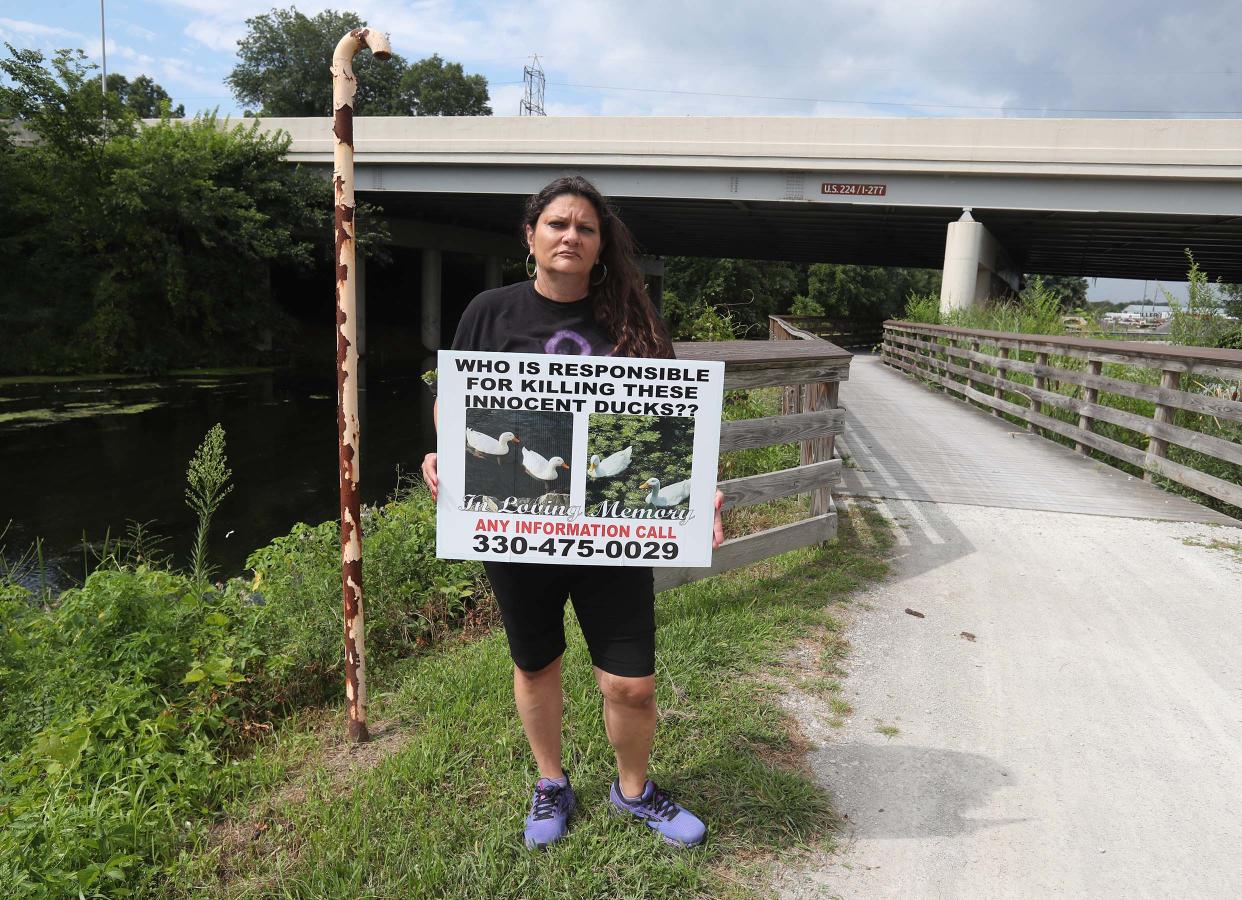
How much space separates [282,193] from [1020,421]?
71.1ft

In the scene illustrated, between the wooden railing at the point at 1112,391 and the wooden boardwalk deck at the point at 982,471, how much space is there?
0.72ft

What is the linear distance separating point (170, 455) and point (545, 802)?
1213 centimetres

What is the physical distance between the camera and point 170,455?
12.8 m

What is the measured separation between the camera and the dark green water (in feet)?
28.9

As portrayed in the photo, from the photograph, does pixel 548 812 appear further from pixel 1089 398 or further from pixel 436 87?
pixel 436 87

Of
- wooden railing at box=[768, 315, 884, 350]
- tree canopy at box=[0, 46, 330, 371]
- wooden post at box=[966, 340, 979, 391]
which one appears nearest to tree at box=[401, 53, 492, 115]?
wooden railing at box=[768, 315, 884, 350]

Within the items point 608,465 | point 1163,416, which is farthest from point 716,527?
point 1163,416

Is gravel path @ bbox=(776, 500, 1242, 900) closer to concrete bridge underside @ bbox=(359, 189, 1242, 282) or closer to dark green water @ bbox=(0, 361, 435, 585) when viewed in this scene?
dark green water @ bbox=(0, 361, 435, 585)

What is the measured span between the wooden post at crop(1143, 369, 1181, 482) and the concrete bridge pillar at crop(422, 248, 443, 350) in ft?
106

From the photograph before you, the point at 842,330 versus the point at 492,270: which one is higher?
the point at 492,270

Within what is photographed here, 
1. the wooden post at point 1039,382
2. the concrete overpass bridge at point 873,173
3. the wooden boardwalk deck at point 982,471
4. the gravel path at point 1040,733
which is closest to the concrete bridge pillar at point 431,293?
the concrete overpass bridge at point 873,173

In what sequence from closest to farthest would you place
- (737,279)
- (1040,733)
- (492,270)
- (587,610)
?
(587,610), (1040,733), (492,270), (737,279)

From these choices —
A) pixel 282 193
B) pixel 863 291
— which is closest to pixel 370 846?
pixel 282 193

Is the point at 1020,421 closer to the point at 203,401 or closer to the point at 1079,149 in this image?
the point at 1079,149
